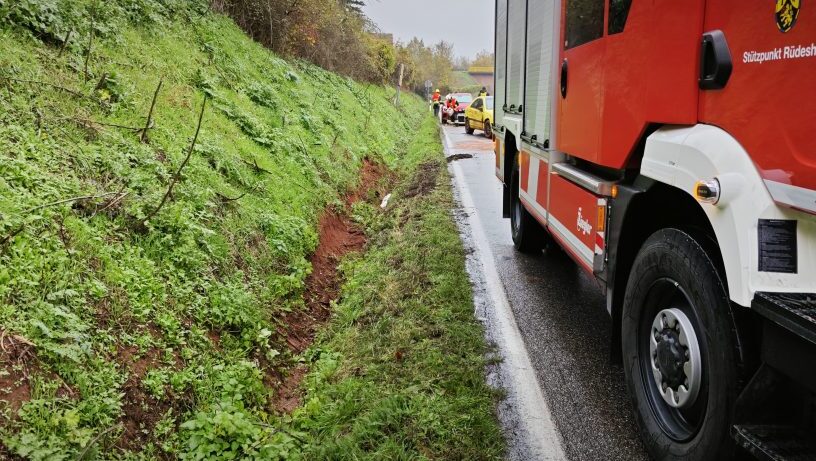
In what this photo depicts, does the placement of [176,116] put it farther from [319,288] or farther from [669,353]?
[669,353]

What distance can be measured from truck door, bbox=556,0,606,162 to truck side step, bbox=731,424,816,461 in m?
2.10

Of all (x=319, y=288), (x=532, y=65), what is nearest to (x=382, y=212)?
(x=319, y=288)

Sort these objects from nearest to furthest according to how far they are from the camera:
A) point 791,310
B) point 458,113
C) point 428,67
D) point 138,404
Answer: point 791,310, point 138,404, point 458,113, point 428,67

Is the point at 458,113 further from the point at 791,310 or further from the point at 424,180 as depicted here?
the point at 791,310

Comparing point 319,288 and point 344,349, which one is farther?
point 319,288

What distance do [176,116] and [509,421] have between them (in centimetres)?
554

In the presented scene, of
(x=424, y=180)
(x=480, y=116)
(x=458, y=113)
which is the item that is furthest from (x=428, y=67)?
(x=424, y=180)

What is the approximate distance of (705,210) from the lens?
96.4 inches

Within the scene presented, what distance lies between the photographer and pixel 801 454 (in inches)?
80.3

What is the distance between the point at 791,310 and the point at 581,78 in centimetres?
262

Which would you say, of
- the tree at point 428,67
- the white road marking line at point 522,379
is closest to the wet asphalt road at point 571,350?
the white road marking line at point 522,379

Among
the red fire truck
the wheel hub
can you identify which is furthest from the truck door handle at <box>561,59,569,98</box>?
the wheel hub

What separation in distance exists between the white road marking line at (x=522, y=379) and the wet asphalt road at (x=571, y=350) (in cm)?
5

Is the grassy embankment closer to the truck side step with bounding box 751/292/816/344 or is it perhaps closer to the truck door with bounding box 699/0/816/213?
the truck side step with bounding box 751/292/816/344
